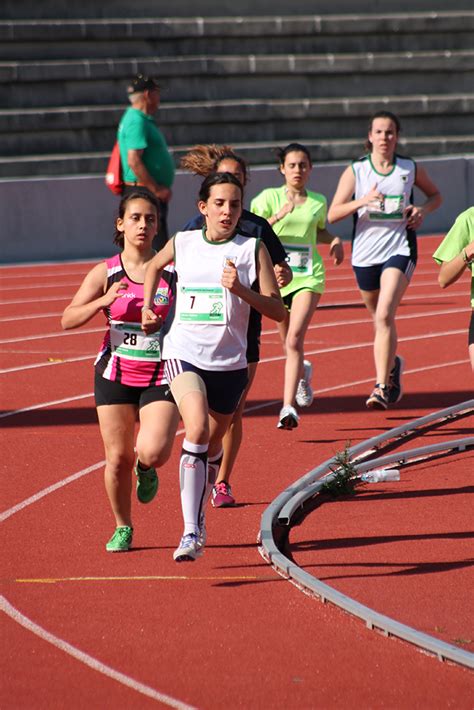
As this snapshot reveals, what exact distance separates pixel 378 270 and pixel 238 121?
47.6 ft

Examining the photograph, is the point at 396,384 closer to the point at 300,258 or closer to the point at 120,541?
the point at 300,258

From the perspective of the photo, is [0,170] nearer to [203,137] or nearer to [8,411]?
[203,137]

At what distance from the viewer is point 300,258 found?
9.20 m

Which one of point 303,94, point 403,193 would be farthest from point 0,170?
point 403,193

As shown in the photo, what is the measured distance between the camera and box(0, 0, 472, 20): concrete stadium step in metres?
23.9

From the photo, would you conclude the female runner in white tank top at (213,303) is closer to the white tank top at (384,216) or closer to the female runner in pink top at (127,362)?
the female runner in pink top at (127,362)

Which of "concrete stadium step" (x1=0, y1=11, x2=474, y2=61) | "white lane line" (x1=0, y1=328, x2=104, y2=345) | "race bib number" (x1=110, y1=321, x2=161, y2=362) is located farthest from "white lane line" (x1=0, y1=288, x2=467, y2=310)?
"race bib number" (x1=110, y1=321, x2=161, y2=362)

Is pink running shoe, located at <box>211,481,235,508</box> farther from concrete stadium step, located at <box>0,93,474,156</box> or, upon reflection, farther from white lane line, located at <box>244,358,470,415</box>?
concrete stadium step, located at <box>0,93,474,156</box>

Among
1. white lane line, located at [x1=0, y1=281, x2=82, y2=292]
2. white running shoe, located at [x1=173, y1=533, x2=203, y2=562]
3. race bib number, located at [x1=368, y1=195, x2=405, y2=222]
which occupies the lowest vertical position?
white lane line, located at [x1=0, y1=281, x2=82, y2=292]

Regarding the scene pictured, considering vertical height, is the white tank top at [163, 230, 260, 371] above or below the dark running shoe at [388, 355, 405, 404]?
above

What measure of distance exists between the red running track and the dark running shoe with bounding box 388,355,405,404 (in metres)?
0.17

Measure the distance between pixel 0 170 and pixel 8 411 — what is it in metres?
12.4

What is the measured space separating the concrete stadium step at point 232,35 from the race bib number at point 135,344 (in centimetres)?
1772

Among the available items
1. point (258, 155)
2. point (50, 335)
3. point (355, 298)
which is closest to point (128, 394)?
point (50, 335)
